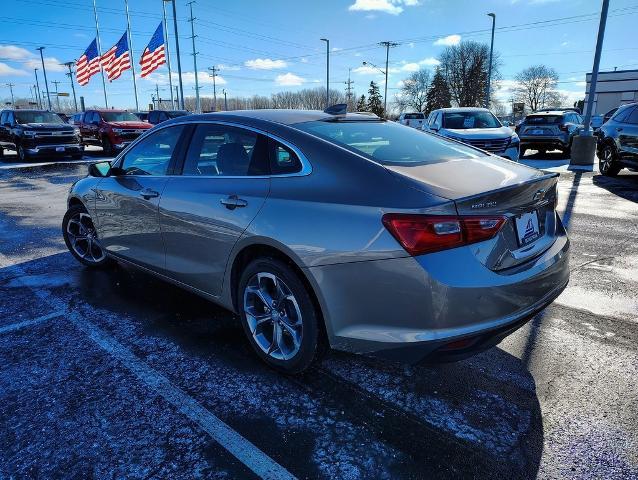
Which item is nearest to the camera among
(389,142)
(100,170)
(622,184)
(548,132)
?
(389,142)

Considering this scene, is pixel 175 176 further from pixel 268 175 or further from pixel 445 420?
pixel 445 420

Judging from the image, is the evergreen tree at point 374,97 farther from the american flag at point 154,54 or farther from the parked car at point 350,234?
the parked car at point 350,234

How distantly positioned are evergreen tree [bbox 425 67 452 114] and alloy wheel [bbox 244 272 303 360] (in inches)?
3300

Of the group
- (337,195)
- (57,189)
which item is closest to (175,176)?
(337,195)

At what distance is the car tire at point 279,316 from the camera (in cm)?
272

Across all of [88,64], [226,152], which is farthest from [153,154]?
[88,64]

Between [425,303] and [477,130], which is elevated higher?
[477,130]

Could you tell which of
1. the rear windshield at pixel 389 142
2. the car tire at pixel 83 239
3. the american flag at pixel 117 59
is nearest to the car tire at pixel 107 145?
the american flag at pixel 117 59

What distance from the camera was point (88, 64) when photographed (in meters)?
34.3

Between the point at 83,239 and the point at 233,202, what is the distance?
2.96 m

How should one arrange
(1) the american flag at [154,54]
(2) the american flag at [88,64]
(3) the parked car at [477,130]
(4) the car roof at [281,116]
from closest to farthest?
1. (4) the car roof at [281,116]
2. (3) the parked car at [477,130]
3. (1) the american flag at [154,54]
4. (2) the american flag at [88,64]

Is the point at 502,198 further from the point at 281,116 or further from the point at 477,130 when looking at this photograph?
the point at 477,130

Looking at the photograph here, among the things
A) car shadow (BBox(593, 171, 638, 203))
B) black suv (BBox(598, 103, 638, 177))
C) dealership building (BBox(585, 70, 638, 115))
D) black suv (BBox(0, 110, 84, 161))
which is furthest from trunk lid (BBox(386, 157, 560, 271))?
dealership building (BBox(585, 70, 638, 115))

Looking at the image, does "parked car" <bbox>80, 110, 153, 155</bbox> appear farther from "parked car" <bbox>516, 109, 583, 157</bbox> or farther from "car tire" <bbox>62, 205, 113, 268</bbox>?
"car tire" <bbox>62, 205, 113, 268</bbox>
